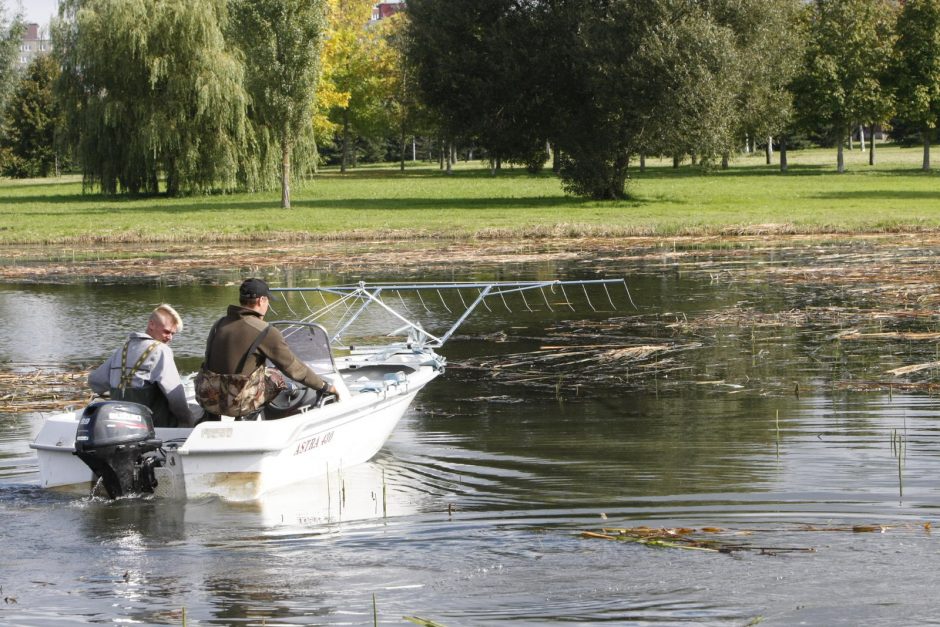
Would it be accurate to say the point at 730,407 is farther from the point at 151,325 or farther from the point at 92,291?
the point at 92,291

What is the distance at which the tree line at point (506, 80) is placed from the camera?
133 ft

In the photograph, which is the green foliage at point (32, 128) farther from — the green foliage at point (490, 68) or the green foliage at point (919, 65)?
the green foliage at point (919, 65)

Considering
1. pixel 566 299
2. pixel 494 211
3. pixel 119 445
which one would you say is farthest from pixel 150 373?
pixel 494 211

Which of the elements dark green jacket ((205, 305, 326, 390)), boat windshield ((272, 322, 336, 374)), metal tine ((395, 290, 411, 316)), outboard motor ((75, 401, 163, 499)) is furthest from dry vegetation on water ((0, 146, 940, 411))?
outboard motor ((75, 401, 163, 499))

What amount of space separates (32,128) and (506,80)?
2294 inches

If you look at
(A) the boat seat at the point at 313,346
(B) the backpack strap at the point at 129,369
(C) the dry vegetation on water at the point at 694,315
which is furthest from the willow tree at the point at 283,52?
(B) the backpack strap at the point at 129,369

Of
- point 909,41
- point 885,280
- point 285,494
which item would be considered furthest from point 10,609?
point 909,41

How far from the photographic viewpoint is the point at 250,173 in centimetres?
5078

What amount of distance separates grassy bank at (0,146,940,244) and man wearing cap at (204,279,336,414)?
2576 centimetres

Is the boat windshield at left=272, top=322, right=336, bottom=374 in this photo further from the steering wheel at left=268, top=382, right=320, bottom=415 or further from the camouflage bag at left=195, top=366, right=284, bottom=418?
the camouflage bag at left=195, top=366, right=284, bottom=418

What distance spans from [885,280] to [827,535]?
1610 cm

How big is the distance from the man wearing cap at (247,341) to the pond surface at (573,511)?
116 centimetres

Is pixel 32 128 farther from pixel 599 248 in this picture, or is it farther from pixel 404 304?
pixel 404 304

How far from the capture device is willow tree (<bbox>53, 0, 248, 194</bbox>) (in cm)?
4891
